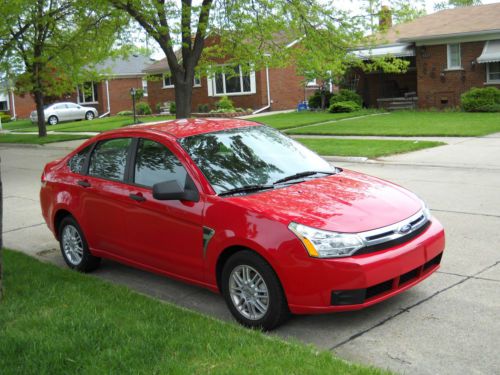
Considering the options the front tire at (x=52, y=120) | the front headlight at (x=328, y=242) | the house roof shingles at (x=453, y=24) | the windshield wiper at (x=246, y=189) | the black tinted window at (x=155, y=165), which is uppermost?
the house roof shingles at (x=453, y=24)

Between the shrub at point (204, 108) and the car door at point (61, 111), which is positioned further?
the car door at point (61, 111)

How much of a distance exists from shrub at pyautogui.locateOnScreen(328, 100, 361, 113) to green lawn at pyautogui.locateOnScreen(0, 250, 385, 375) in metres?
25.4

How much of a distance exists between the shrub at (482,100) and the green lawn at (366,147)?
1002 centimetres

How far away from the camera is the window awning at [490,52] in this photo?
2641 centimetres

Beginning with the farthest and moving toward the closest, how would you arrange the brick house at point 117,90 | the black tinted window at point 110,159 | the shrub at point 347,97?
the brick house at point 117,90, the shrub at point 347,97, the black tinted window at point 110,159

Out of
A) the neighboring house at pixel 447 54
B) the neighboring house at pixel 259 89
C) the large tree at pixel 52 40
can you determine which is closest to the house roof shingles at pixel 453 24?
the neighboring house at pixel 447 54

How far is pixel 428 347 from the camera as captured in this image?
4.26m

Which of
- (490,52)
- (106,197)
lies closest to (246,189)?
(106,197)

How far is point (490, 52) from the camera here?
2683 cm

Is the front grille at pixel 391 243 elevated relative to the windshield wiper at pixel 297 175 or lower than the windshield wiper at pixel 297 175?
lower

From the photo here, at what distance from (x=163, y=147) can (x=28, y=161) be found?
49.7 ft

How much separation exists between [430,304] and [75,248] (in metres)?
3.70

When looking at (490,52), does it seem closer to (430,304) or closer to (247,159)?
(247,159)

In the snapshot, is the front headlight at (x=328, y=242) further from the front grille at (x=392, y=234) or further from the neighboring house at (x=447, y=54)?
the neighboring house at (x=447, y=54)
